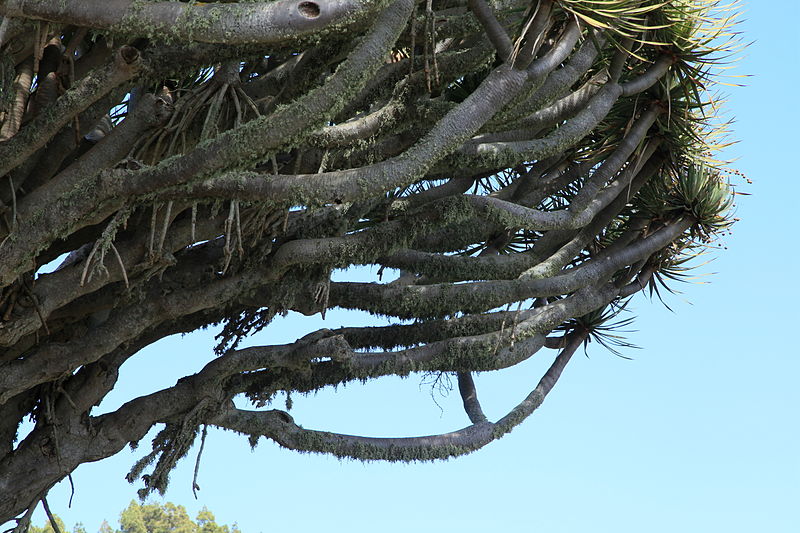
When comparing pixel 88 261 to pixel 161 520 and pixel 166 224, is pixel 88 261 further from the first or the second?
pixel 161 520

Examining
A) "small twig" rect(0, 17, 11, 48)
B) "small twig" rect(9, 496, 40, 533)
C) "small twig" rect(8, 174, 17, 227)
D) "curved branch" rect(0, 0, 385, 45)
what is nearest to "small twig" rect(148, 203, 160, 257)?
"small twig" rect(8, 174, 17, 227)

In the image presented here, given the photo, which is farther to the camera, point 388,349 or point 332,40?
point 388,349

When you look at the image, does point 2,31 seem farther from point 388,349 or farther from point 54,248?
point 388,349

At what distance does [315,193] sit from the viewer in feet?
17.8

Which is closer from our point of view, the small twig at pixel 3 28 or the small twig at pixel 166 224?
the small twig at pixel 3 28

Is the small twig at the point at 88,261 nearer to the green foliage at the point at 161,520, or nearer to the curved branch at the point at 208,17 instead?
the curved branch at the point at 208,17

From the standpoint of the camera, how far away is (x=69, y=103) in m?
5.82

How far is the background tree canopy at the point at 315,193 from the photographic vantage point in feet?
18.0

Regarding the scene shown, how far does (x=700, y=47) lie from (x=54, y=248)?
441cm

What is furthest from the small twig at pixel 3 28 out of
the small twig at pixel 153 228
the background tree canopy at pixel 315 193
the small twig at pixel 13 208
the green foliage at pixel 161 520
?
the green foliage at pixel 161 520

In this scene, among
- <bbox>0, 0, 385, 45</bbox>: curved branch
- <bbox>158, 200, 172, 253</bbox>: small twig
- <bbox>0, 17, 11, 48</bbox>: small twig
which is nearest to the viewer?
<bbox>0, 0, 385, 45</bbox>: curved branch

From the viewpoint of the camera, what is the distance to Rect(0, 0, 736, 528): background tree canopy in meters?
5.48

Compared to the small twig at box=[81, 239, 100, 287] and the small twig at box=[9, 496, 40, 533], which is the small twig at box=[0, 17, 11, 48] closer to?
the small twig at box=[81, 239, 100, 287]

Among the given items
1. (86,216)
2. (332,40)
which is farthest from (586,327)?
(86,216)
